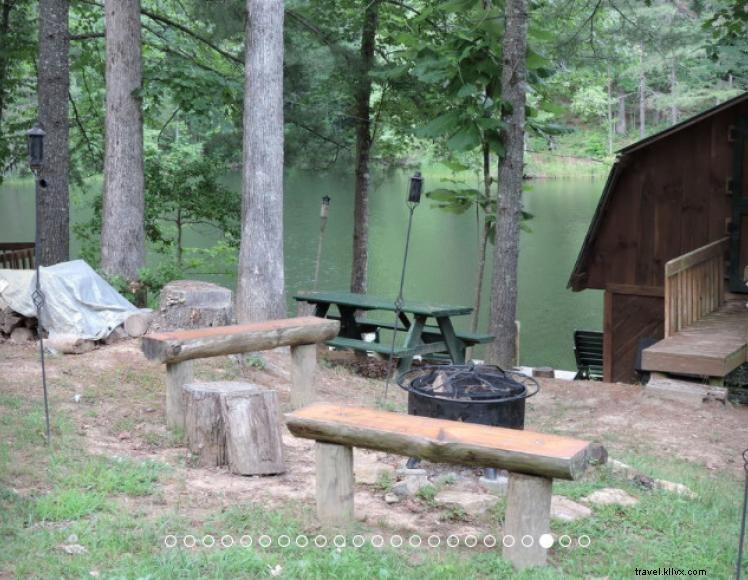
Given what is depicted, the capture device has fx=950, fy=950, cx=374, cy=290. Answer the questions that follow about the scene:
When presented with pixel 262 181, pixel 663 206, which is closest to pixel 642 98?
pixel 663 206

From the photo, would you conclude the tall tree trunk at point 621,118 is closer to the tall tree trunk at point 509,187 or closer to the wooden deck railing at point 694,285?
the wooden deck railing at point 694,285

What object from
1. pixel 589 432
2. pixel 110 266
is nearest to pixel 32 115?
pixel 110 266

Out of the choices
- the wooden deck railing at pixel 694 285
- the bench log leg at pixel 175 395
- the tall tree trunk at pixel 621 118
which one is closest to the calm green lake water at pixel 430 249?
the wooden deck railing at pixel 694 285

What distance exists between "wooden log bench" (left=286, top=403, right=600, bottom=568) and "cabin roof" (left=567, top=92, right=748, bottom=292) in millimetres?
9023

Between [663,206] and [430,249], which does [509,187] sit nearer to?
[663,206]

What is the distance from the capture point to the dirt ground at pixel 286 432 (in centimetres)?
543

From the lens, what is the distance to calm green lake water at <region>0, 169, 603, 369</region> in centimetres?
2403

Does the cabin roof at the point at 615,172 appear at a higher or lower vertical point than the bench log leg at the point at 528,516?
higher

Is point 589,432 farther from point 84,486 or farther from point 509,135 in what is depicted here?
point 84,486

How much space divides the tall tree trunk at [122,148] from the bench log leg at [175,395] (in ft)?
17.5

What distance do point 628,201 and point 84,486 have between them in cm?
1075

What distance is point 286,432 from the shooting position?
723 centimetres

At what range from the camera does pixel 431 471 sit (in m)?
6.13

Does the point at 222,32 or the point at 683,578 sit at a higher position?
the point at 222,32
